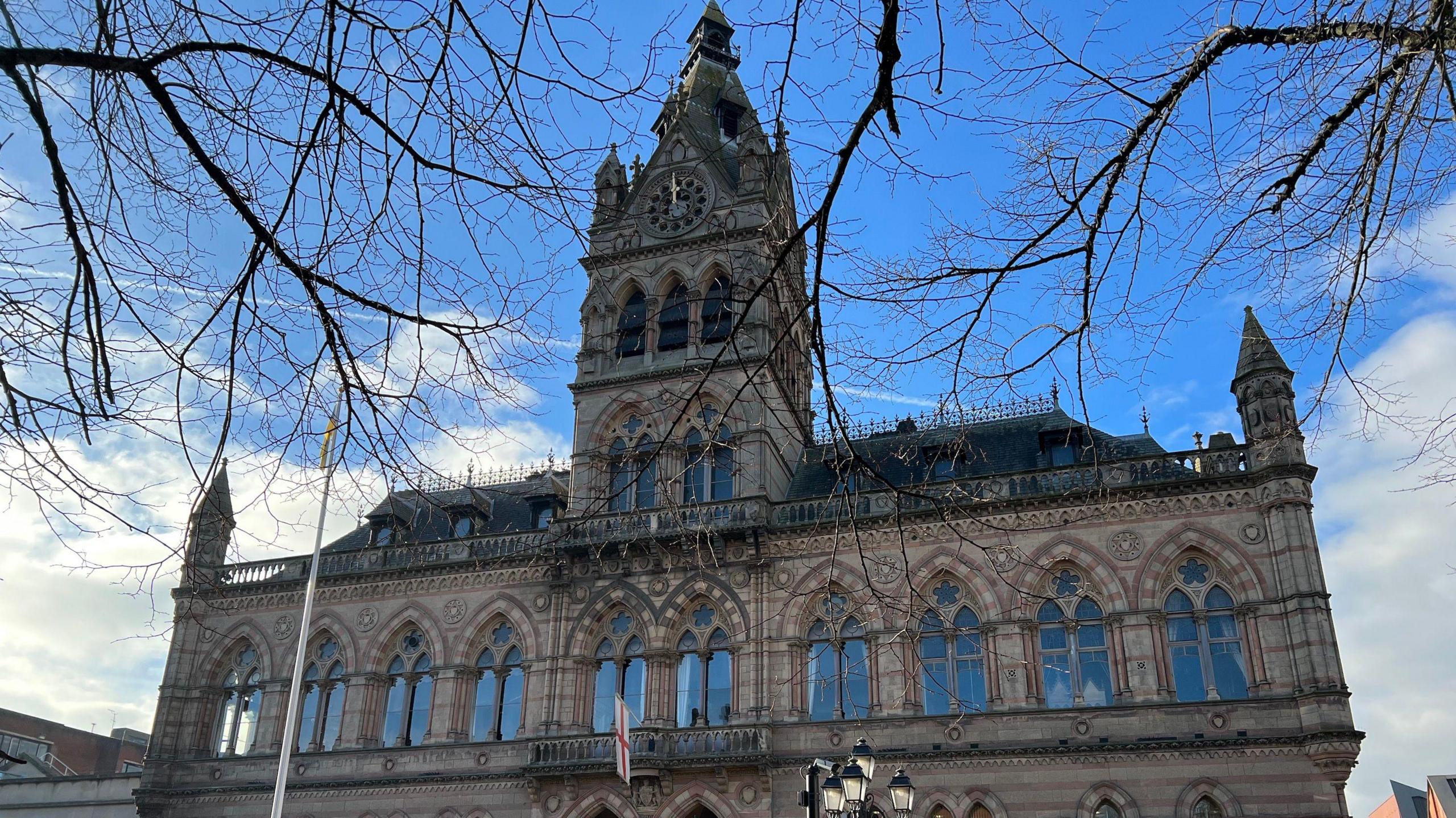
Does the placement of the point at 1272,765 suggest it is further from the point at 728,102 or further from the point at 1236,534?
the point at 728,102

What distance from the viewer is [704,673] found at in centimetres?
2700

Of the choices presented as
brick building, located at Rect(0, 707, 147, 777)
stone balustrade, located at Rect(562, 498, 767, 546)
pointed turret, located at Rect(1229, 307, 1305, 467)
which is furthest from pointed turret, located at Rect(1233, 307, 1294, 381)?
brick building, located at Rect(0, 707, 147, 777)

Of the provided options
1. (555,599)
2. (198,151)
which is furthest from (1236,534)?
(198,151)

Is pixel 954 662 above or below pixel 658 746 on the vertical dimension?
above

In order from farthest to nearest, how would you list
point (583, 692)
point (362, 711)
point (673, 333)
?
point (673, 333), point (362, 711), point (583, 692)

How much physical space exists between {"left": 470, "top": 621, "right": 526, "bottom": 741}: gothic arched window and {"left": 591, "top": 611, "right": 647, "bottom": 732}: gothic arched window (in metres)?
2.08

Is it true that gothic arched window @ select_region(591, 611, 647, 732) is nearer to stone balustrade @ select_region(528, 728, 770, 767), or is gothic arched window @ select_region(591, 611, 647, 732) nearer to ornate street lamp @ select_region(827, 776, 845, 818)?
stone balustrade @ select_region(528, 728, 770, 767)

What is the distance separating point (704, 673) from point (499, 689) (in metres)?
5.60

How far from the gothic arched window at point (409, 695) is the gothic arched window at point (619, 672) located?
4686mm

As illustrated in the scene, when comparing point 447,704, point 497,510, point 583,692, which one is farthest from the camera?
point 497,510

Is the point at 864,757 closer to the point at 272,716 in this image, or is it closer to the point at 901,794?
the point at 901,794

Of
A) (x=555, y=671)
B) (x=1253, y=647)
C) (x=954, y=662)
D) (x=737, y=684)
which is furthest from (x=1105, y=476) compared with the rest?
(x=555, y=671)

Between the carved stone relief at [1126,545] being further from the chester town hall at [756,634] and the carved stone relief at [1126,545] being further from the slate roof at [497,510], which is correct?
the slate roof at [497,510]

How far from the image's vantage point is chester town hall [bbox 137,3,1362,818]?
74.9 feet
